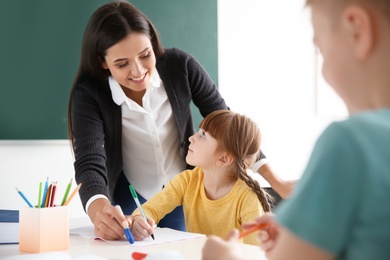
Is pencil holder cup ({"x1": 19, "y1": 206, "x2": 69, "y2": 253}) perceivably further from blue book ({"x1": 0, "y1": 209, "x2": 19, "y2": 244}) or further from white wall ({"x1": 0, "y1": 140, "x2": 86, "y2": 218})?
white wall ({"x1": 0, "y1": 140, "x2": 86, "y2": 218})

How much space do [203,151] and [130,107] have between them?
370 mm

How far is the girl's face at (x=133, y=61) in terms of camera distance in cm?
210

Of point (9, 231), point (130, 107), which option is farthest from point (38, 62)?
point (9, 231)

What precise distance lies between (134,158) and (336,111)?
2.48 meters

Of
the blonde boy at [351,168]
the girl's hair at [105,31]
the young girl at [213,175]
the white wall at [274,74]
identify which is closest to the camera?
the blonde boy at [351,168]

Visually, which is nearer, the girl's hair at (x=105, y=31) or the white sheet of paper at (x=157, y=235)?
the white sheet of paper at (x=157, y=235)

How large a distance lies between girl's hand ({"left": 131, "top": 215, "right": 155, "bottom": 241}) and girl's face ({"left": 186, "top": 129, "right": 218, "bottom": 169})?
0.41m

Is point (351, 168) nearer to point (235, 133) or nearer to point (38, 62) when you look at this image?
point (235, 133)

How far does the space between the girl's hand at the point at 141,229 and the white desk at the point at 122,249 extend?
0.07 m

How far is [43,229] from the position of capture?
1.57 metres

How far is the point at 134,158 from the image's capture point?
7.70ft

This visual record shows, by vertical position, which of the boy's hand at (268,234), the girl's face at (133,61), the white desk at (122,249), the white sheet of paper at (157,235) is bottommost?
the white sheet of paper at (157,235)

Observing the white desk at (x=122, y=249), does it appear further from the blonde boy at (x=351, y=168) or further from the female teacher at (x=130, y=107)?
the blonde boy at (x=351, y=168)

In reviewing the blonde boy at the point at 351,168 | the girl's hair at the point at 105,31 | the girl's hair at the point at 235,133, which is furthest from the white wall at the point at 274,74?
the blonde boy at the point at 351,168
